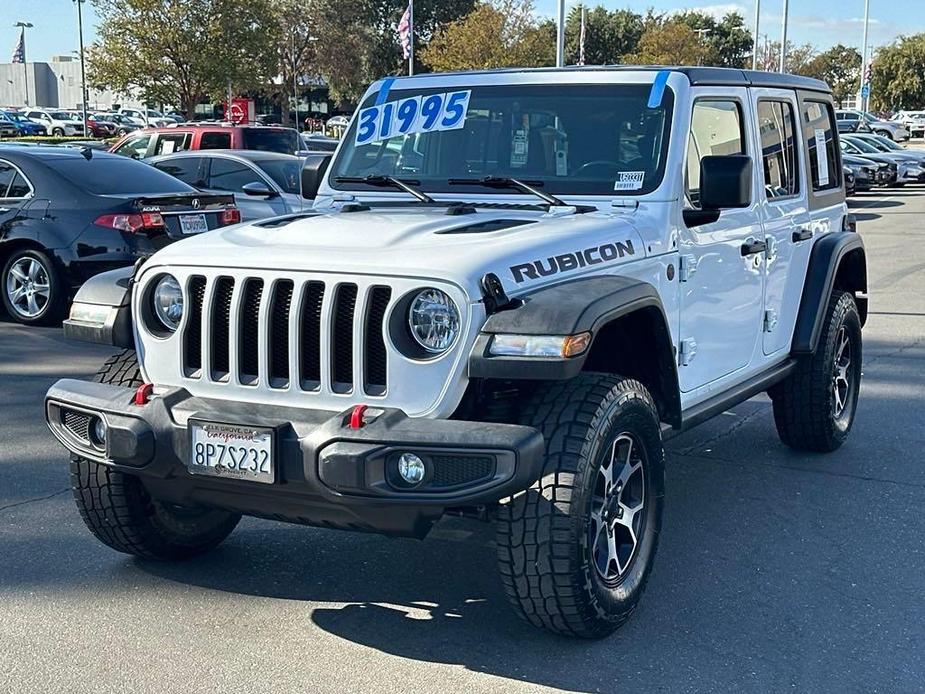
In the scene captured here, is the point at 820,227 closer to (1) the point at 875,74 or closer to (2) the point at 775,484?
(2) the point at 775,484

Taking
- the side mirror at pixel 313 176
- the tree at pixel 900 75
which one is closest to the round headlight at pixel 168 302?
the side mirror at pixel 313 176

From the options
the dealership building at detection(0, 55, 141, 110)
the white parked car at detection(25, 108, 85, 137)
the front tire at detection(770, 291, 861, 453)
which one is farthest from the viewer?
the dealership building at detection(0, 55, 141, 110)

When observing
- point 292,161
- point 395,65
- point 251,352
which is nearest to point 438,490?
point 251,352

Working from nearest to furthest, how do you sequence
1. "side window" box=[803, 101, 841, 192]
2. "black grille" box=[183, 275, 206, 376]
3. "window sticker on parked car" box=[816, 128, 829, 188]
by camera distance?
"black grille" box=[183, 275, 206, 376] < "side window" box=[803, 101, 841, 192] < "window sticker on parked car" box=[816, 128, 829, 188]

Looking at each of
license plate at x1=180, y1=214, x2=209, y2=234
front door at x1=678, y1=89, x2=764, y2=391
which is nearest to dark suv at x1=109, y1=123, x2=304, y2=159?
license plate at x1=180, y1=214, x2=209, y2=234

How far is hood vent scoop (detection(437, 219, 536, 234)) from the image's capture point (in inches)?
163

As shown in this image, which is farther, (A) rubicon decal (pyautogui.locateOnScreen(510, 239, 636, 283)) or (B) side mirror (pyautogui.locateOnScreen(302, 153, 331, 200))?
(B) side mirror (pyautogui.locateOnScreen(302, 153, 331, 200))

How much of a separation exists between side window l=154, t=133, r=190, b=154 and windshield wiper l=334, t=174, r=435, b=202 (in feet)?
43.4

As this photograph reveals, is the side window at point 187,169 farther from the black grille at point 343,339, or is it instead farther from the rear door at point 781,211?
the black grille at point 343,339

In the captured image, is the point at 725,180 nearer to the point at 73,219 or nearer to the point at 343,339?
the point at 343,339

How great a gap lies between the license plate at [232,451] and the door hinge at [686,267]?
195 cm

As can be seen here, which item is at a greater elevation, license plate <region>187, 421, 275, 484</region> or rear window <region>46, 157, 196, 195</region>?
rear window <region>46, 157, 196, 195</region>

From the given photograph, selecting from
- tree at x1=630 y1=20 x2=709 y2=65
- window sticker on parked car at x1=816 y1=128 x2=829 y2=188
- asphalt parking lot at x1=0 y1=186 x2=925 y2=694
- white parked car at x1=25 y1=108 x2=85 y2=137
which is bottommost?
asphalt parking lot at x1=0 y1=186 x2=925 y2=694

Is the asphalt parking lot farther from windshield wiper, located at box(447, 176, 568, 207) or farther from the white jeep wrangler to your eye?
windshield wiper, located at box(447, 176, 568, 207)
